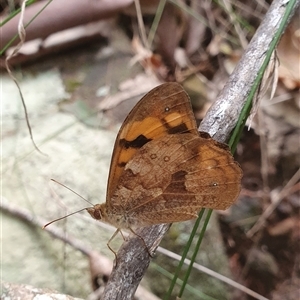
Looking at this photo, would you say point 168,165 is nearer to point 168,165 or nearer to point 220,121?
point 168,165

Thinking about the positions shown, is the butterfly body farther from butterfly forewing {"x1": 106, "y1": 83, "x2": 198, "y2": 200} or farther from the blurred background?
the blurred background

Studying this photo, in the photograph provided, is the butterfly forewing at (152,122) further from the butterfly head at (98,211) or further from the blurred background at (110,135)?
the blurred background at (110,135)

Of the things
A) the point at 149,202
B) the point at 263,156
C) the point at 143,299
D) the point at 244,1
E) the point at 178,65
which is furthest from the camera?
the point at 244,1

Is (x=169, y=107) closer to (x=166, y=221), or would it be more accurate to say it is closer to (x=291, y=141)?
(x=166, y=221)

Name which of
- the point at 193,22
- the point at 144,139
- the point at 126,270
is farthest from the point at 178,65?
the point at 126,270

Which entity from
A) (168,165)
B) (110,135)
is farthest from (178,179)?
(110,135)

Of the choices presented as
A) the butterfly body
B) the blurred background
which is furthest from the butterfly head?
the blurred background
